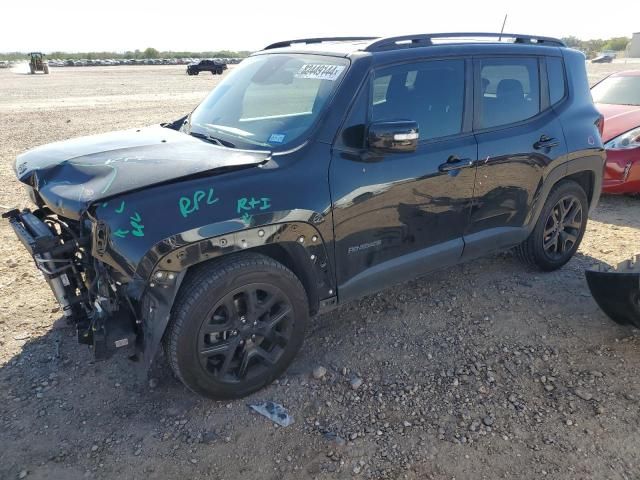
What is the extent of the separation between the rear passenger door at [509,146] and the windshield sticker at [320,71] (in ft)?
3.59

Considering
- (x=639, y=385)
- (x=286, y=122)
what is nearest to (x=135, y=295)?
(x=286, y=122)

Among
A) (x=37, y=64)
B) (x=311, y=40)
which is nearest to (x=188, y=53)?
(x=37, y=64)

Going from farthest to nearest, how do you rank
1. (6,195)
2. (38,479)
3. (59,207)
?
(6,195)
(59,207)
(38,479)

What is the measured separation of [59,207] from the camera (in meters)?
2.74

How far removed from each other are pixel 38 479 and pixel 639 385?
3.36 meters

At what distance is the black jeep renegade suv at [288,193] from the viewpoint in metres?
2.63

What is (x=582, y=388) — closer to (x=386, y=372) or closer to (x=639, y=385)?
(x=639, y=385)

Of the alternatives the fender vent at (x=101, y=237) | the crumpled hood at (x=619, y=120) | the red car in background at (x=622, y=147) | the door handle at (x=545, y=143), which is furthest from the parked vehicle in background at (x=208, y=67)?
the fender vent at (x=101, y=237)

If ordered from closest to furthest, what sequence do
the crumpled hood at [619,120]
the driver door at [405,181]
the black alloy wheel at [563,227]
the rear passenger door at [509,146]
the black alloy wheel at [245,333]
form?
1. the black alloy wheel at [245,333]
2. the driver door at [405,181]
3. the rear passenger door at [509,146]
4. the black alloy wheel at [563,227]
5. the crumpled hood at [619,120]

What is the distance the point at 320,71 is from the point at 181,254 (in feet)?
4.93

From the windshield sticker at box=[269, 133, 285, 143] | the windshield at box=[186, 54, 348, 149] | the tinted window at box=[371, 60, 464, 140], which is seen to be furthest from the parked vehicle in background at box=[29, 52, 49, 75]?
the tinted window at box=[371, 60, 464, 140]

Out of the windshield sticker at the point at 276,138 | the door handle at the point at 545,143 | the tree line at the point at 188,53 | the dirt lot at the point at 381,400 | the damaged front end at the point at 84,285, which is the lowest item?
the dirt lot at the point at 381,400

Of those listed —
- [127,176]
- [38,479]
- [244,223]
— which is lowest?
[38,479]

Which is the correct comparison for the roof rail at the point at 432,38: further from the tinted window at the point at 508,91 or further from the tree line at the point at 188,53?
the tree line at the point at 188,53
